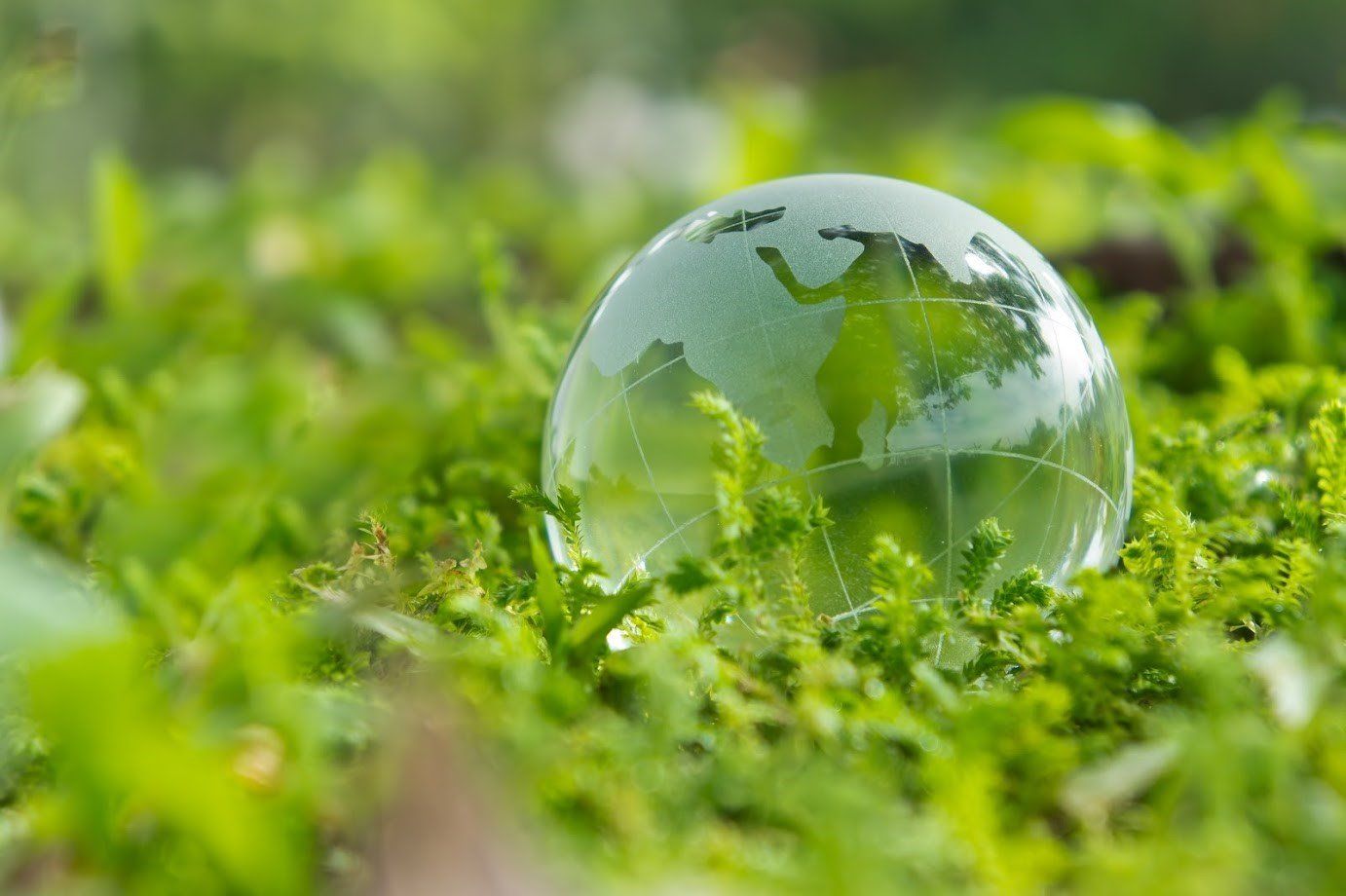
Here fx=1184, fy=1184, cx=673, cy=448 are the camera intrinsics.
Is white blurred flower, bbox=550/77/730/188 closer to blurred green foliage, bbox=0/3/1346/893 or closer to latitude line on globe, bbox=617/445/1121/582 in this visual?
blurred green foliage, bbox=0/3/1346/893

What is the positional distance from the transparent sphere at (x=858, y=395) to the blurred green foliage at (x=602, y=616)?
40 millimetres

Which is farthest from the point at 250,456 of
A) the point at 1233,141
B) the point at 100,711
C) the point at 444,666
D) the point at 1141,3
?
the point at 1141,3

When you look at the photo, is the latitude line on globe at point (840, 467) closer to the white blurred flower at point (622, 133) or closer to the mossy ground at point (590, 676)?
the mossy ground at point (590, 676)

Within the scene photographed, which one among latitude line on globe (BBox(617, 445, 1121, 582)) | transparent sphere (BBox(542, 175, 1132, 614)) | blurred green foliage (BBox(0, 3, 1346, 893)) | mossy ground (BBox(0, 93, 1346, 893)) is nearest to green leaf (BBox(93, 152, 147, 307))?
blurred green foliage (BBox(0, 3, 1346, 893))

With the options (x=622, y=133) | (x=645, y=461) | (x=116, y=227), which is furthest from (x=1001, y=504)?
(x=622, y=133)

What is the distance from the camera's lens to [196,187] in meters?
2.79

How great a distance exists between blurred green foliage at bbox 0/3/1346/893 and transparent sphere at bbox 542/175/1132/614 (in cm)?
4

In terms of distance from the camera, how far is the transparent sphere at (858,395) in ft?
2.93

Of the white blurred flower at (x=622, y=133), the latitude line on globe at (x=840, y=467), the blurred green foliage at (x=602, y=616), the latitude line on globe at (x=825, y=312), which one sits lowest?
the white blurred flower at (x=622, y=133)

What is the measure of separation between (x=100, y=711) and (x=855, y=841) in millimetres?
383

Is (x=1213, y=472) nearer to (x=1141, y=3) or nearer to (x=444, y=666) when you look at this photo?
(x=444, y=666)

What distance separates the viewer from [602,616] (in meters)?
0.84

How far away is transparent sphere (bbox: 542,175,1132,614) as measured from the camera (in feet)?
2.93

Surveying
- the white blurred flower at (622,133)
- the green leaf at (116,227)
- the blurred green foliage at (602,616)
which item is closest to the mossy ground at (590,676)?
the blurred green foliage at (602,616)
